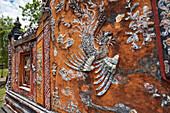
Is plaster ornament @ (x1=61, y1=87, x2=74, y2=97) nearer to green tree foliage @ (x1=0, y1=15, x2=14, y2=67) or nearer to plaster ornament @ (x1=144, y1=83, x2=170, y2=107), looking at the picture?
plaster ornament @ (x1=144, y1=83, x2=170, y2=107)

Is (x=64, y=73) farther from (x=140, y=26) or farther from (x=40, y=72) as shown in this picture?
(x=140, y=26)

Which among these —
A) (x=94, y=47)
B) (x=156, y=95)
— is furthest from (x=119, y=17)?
(x=156, y=95)

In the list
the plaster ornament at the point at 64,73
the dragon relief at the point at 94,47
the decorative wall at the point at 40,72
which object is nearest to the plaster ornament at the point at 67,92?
the plaster ornament at the point at 64,73

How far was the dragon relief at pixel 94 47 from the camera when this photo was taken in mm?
1673

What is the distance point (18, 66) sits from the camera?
486 cm

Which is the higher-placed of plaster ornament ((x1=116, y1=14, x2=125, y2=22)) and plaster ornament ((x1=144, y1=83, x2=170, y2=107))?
plaster ornament ((x1=116, y1=14, x2=125, y2=22))

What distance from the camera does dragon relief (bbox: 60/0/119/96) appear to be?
5.49 feet

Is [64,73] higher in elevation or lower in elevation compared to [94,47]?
lower

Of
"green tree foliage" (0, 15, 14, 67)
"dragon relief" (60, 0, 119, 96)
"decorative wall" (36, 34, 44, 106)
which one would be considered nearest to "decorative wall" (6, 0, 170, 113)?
"dragon relief" (60, 0, 119, 96)

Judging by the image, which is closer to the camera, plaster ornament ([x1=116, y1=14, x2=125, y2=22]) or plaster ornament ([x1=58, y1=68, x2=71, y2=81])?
plaster ornament ([x1=116, y1=14, x2=125, y2=22])

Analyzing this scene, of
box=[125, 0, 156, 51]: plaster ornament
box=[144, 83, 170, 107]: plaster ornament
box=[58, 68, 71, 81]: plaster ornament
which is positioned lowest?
box=[144, 83, 170, 107]: plaster ornament

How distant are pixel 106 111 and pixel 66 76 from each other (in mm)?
1026

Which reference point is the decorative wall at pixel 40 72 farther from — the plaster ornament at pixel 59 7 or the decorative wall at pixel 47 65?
the plaster ornament at pixel 59 7

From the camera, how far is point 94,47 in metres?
1.86
